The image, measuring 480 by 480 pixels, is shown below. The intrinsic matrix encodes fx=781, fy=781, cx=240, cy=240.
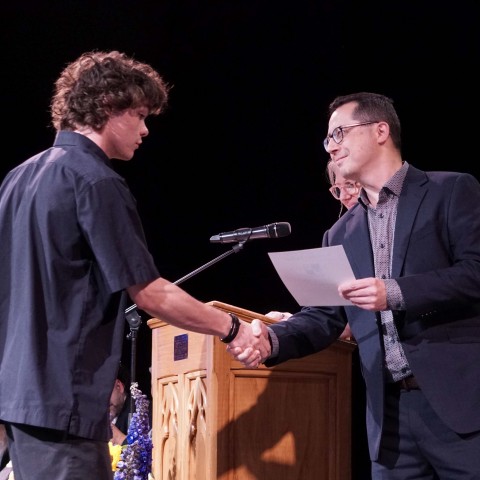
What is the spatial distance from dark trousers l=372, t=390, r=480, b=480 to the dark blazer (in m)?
0.04

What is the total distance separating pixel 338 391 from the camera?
11.3ft

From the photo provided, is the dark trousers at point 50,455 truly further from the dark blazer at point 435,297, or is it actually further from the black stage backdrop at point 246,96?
the black stage backdrop at point 246,96

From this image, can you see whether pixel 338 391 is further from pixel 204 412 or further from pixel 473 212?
pixel 473 212

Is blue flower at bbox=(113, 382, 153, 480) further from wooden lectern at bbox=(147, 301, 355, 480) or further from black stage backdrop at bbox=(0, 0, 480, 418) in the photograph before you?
black stage backdrop at bbox=(0, 0, 480, 418)

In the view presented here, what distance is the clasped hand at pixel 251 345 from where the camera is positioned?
2777 mm

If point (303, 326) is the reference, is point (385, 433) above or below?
below

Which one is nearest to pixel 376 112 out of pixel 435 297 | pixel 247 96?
pixel 435 297

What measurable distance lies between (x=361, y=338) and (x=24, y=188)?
1352 mm

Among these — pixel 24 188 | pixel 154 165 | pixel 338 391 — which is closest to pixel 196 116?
pixel 154 165

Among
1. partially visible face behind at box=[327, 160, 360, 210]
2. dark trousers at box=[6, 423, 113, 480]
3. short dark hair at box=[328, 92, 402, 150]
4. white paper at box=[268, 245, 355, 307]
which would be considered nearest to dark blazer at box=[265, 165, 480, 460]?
white paper at box=[268, 245, 355, 307]

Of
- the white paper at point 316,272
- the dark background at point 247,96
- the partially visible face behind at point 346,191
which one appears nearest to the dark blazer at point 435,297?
the white paper at point 316,272

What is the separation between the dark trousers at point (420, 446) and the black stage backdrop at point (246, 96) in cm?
376

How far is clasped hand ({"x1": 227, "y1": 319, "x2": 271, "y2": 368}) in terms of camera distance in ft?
9.11

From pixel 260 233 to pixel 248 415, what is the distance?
84cm
